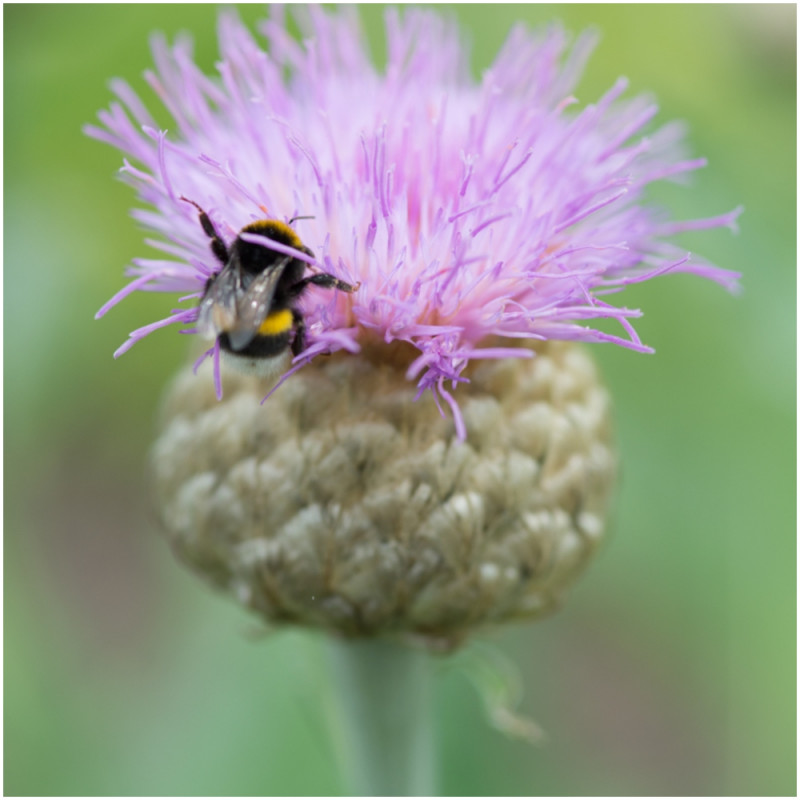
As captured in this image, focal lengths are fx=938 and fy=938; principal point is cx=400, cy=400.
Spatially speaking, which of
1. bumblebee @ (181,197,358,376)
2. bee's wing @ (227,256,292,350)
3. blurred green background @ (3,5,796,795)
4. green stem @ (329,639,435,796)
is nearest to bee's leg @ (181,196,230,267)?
bumblebee @ (181,197,358,376)

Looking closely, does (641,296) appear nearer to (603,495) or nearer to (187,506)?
(603,495)

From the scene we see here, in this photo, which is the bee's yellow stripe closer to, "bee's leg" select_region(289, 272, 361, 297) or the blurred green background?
"bee's leg" select_region(289, 272, 361, 297)

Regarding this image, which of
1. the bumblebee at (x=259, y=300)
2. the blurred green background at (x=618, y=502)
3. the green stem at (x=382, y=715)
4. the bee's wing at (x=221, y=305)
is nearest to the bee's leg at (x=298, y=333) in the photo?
the bumblebee at (x=259, y=300)

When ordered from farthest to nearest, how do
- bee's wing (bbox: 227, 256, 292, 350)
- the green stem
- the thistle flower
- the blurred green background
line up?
the blurred green background, the green stem, the thistle flower, bee's wing (bbox: 227, 256, 292, 350)

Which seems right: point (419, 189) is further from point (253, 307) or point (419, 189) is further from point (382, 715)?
point (382, 715)

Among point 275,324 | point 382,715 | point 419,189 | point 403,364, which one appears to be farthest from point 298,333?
point 382,715

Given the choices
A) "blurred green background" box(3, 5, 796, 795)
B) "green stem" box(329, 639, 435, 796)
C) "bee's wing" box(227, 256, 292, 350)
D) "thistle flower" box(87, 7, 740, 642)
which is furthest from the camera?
"blurred green background" box(3, 5, 796, 795)

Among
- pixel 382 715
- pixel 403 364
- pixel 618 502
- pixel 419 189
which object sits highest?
pixel 419 189
